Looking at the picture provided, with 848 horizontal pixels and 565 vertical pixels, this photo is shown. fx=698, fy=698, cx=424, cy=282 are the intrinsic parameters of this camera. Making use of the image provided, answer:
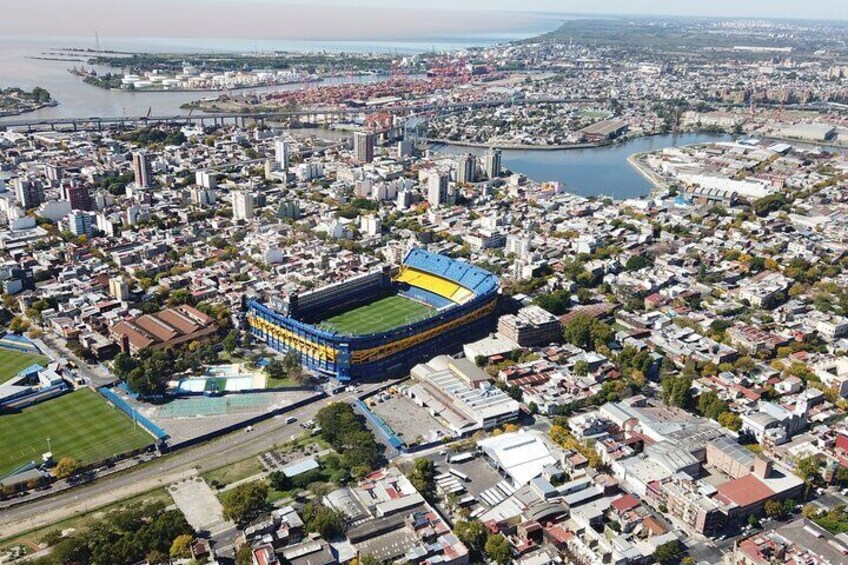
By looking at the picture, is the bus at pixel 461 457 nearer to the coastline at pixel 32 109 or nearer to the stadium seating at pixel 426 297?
the stadium seating at pixel 426 297

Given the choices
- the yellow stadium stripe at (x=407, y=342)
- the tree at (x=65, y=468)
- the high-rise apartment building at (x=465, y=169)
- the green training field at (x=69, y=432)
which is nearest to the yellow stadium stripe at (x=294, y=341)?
the yellow stadium stripe at (x=407, y=342)

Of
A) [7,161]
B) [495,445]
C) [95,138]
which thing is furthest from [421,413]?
[95,138]

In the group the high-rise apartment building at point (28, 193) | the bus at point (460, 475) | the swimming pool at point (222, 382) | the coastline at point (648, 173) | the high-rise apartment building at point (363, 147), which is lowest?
the bus at point (460, 475)

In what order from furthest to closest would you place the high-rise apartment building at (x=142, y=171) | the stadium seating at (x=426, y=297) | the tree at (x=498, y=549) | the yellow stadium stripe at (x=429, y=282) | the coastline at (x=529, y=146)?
the coastline at (x=529, y=146) → the high-rise apartment building at (x=142, y=171) → the yellow stadium stripe at (x=429, y=282) → the stadium seating at (x=426, y=297) → the tree at (x=498, y=549)

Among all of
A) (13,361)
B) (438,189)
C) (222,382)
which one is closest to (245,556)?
(222,382)

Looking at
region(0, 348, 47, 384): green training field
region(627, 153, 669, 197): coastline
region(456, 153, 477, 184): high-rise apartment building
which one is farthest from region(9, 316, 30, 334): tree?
region(627, 153, 669, 197): coastline

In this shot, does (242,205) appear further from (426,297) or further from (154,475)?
(154,475)

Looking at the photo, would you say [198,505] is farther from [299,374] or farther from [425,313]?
[425,313]
